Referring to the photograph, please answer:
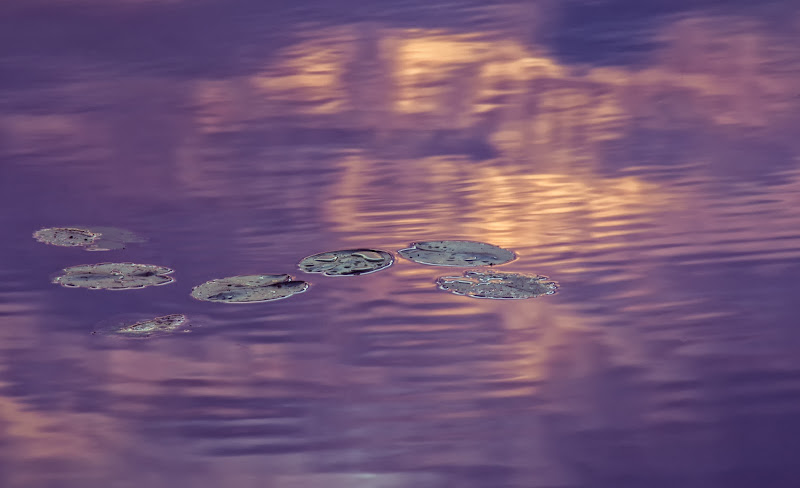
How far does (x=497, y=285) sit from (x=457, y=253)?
263 mm

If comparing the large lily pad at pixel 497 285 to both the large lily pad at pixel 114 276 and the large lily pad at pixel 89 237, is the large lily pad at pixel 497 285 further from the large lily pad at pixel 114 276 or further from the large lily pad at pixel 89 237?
the large lily pad at pixel 89 237

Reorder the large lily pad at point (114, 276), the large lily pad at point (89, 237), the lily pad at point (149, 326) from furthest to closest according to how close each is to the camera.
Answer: the large lily pad at point (89, 237) → the large lily pad at point (114, 276) → the lily pad at point (149, 326)

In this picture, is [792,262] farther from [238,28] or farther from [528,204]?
[238,28]

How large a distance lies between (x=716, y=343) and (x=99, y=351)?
5.81 ft

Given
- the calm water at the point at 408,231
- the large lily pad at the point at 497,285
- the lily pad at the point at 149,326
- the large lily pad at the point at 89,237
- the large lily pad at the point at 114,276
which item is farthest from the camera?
the large lily pad at the point at 89,237

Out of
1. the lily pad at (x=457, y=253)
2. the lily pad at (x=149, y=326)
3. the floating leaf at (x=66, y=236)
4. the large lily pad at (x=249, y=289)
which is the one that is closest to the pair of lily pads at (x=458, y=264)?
the lily pad at (x=457, y=253)

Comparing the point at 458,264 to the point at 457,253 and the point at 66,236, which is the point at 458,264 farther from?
the point at 66,236

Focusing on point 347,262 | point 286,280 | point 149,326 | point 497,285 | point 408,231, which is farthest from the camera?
point 408,231

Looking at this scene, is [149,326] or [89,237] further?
[89,237]

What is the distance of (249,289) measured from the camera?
295 cm

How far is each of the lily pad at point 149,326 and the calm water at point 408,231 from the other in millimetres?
48

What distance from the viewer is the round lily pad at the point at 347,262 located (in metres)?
3.05

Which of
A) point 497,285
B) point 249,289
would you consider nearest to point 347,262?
point 249,289

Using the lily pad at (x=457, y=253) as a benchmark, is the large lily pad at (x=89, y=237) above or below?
above
